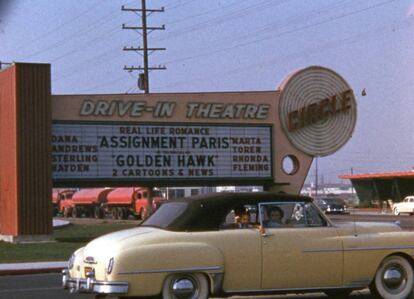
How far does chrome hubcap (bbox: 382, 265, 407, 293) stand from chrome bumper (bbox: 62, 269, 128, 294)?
3.93 metres

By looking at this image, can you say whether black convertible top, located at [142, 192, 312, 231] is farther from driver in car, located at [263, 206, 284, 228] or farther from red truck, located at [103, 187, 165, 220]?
red truck, located at [103, 187, 165, 220]

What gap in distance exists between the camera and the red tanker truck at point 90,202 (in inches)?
2660

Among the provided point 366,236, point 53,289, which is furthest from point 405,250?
point 53,289

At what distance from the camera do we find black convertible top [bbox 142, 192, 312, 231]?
38.8 ft

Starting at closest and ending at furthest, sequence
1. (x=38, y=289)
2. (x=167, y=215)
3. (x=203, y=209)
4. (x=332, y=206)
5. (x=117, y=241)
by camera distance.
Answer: (x=117, y=241) → (x=203, y=209) → (x=167, y=215) → (x=38, y=289) → (x=332, y=206)

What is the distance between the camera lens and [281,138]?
111 ft

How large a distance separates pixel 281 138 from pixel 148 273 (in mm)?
22901

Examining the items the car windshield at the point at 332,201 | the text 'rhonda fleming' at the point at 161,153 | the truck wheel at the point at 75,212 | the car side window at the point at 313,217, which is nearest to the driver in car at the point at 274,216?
the car side window at the point at 313,217

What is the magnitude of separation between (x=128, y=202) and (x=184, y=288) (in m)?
51.3

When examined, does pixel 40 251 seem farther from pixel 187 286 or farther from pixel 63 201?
pixel 63 201

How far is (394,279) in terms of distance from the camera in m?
12.7

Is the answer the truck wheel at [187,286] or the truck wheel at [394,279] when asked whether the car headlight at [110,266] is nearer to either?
the truck wheel at [187,286]

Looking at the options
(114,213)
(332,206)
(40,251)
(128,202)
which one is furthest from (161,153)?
(332,206)

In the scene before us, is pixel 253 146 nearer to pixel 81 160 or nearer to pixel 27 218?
pixel 81 160
